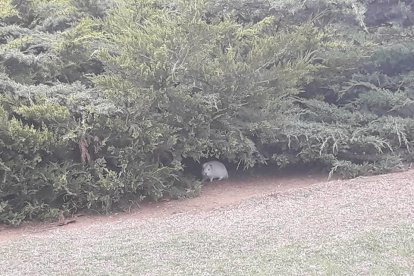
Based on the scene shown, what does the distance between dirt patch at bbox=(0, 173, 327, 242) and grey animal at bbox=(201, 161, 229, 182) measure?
0.35 feet

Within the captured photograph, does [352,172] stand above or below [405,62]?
below

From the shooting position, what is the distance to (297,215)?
5.48 metres

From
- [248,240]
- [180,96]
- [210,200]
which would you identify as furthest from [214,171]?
[248,240]

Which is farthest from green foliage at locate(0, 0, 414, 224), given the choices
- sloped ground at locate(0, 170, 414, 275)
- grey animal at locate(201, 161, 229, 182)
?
sloped ground at locate(0, 170, 414, 275)

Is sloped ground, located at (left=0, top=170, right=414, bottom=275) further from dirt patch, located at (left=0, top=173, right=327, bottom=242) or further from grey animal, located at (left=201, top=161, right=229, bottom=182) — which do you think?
grey animal, located at (left=201, top=161, right=229, bottom=182)

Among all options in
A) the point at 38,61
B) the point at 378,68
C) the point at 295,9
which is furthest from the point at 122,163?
the point at 378,68

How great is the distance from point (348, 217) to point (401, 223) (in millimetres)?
505

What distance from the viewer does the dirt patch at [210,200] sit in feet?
19.4

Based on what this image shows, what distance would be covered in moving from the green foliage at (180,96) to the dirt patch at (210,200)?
0.16 meters

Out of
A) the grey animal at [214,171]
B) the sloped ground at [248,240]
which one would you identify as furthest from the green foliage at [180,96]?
the sloped ground at [248,240]

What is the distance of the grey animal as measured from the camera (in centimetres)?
760

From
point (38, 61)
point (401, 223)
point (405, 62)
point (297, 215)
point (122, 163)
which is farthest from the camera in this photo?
point (405, 62)

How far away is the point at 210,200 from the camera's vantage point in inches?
270

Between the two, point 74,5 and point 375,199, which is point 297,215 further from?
point 74,5
